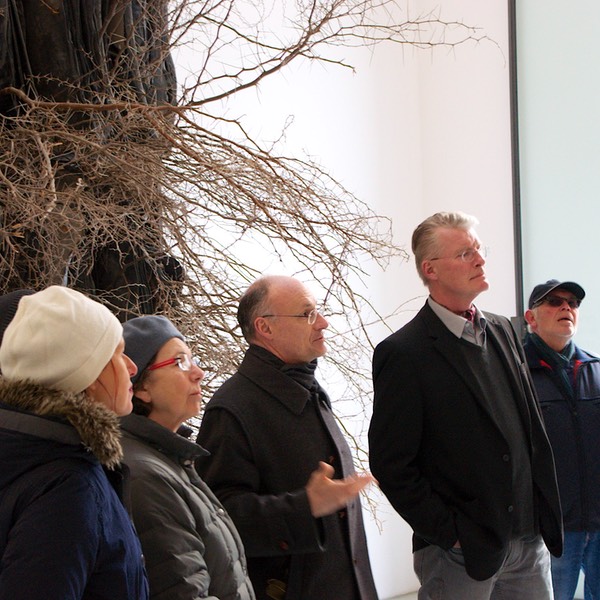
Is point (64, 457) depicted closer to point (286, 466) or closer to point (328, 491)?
point (328, 491)

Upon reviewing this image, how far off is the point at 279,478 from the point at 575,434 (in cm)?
136

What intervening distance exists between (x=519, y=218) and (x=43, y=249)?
10.4 ft

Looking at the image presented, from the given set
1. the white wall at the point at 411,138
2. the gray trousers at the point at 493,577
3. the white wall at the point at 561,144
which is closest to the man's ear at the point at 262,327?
the gray trousers at the point at 493,577

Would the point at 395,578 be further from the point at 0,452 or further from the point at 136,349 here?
the point at 0,452

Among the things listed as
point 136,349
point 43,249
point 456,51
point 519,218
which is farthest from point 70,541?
point 456,51

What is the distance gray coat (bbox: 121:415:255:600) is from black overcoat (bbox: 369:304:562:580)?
56 centimetres

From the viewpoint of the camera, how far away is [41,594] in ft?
3.83

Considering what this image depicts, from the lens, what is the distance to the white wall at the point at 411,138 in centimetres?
494

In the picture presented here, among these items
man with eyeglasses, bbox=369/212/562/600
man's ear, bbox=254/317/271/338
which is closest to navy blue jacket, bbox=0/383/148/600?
man's ear, bbox=254/317/271/338

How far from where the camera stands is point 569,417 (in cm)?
307

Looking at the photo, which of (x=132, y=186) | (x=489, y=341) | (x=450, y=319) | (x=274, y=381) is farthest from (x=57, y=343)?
(x=489, y=341)

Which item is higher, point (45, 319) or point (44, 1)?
point (44, 1)

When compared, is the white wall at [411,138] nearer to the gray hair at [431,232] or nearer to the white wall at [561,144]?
the white wall at [561,144]

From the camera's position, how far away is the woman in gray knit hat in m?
1.59
